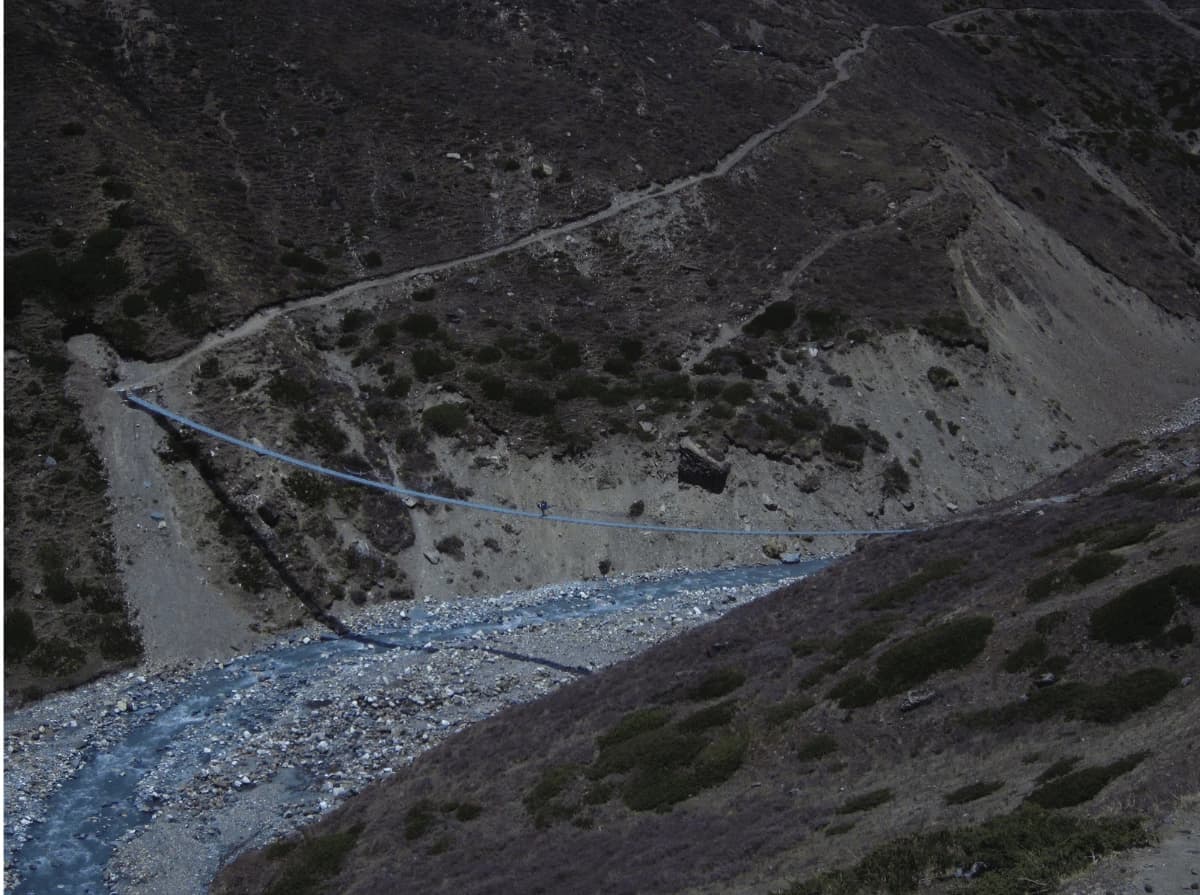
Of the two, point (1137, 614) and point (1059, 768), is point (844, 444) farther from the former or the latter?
point (1059, 768)

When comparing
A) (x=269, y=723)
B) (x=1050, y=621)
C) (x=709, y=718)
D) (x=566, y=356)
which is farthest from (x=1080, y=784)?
(x=566, y=356)

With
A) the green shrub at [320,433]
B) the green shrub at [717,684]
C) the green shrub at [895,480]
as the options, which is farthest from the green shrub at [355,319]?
the green shrub at [717,684]

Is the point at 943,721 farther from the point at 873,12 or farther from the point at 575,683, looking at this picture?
the point at 873,12

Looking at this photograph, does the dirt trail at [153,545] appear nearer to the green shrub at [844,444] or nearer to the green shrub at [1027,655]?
the green shrub at [844,444]

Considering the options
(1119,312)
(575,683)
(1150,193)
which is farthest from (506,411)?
(1150,193)

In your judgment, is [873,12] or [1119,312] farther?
[873,12]
